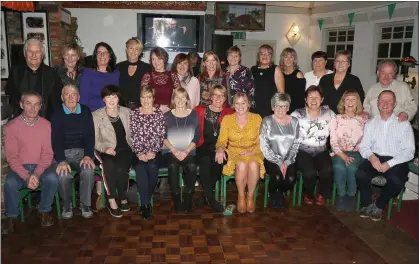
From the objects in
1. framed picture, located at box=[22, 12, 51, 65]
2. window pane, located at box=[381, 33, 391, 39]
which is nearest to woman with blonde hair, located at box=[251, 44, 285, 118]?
framed picture, located at box=[22, 12, 51, 65]

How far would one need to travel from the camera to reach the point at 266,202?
11.8 ft

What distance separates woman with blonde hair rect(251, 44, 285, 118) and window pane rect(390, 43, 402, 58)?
17.9 ft

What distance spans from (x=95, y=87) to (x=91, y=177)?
944mm

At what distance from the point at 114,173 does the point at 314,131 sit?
2011 mm

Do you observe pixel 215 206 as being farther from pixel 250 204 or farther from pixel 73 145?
pixel 73 145

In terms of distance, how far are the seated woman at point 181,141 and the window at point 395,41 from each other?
6024 millimetres

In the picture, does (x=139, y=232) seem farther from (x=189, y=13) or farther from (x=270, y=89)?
(x=189, y=13)

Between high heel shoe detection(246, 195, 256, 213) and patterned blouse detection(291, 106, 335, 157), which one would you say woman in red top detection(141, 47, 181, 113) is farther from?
patterned blouse detection(291, 106, 335, 157)

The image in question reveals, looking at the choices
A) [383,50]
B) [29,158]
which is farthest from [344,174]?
[383,50]

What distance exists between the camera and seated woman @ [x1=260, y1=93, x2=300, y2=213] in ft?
11.2

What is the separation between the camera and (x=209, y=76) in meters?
3.73

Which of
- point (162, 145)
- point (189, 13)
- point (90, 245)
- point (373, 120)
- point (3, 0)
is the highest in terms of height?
point (189, 13)

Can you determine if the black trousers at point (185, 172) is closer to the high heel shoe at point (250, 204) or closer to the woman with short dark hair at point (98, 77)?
the high heel shoe at point (250, 204)

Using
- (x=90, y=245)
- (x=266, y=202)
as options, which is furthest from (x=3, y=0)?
(x=266, y=202)
